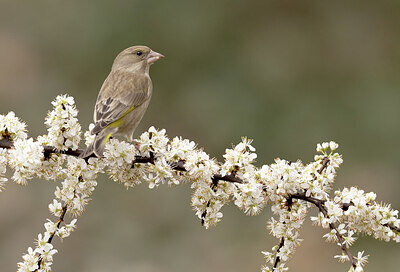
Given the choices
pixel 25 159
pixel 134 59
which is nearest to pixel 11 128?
pixel 25 159

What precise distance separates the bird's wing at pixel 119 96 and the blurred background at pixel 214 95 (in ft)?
12.7

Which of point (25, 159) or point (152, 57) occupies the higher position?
point (152, 57)

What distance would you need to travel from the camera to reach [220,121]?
34.2 feet

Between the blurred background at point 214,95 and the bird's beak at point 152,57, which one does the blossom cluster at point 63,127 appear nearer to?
the bird's beak at point 152,57

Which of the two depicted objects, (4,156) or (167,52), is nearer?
(4,156)

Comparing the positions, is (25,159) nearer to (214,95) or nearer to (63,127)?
(63,127)

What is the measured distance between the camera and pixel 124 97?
4961 millimetres

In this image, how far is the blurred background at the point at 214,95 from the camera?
29.6ft

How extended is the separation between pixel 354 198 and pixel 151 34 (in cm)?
782

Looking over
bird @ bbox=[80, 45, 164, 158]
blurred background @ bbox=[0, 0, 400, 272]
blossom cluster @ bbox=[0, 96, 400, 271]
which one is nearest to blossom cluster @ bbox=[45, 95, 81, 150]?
blossom cluster @ bbox=[0, 96, 400, 271]

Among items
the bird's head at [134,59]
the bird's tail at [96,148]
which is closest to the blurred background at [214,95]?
the bird's head at [134,59]

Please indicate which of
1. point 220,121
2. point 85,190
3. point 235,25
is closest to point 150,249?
point 220,121

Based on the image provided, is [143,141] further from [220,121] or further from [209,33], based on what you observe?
[209,33]

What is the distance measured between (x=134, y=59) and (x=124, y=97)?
78 cm
